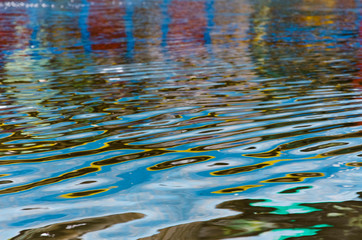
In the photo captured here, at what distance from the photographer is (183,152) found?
539 cm

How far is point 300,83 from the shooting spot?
9812mm

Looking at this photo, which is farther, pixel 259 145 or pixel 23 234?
pixel 259 145

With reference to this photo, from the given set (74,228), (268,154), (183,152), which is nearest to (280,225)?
(74,228)

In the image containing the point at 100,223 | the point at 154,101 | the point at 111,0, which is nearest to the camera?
the point at 100,223

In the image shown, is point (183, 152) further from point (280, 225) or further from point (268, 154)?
point (280, 225)

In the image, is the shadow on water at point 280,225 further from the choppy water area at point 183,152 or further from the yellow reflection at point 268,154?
the yellow reflection at point 268,154

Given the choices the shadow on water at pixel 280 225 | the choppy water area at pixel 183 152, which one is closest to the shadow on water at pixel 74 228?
the choppy water area at pixel 183 152

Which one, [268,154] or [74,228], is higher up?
[74,228]

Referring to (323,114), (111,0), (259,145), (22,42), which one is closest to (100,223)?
(259,145)

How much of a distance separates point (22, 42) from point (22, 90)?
428 inches

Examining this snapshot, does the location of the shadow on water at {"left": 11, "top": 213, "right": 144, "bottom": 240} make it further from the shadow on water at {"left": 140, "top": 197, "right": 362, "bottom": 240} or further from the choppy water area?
the shadow on water at {"left": 140, "top": 197, "right": 362, "bottom": 240}

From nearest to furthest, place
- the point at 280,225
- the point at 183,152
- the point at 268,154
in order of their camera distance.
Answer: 1. the point at 280,225
2. the point at 268,154
3. the point at 183,152

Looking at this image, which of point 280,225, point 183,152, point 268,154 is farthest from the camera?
point 183,152

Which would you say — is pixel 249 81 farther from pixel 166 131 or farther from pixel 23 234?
pixel 23 234
